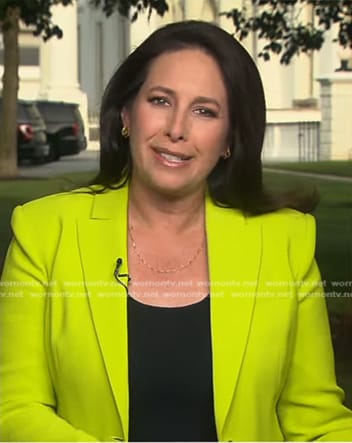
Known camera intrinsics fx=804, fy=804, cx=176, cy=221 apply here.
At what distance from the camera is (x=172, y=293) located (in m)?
1.27

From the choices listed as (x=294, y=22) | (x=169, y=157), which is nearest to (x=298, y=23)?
(x=294, y=22)

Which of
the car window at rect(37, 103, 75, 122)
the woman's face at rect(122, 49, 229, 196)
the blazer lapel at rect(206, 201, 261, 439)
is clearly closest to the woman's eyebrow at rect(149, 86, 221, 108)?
the woman's face at rect(122, 49, 229, 196)

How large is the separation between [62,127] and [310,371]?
74 cm

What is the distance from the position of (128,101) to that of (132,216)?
0.18m

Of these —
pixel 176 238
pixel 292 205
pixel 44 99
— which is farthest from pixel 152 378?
pixel 44 99

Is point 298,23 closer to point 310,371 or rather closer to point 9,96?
point 9,96

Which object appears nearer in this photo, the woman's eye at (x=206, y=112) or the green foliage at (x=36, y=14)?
the woman's eye at (x=206, y=112)

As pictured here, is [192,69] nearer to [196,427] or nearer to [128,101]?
[128,101]

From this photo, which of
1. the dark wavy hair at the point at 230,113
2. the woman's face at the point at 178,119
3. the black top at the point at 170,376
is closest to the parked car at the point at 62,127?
the dark wavy hair at the point at 230,113

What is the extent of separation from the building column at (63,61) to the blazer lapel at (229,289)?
433mm

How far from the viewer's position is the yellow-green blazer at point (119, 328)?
1.20m

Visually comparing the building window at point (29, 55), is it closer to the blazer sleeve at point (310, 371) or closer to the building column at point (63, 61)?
the building column at point (63, 61)

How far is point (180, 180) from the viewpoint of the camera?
123 cm

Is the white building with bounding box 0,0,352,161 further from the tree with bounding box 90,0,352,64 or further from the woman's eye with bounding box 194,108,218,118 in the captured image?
the woman's eye with bounding box 194,108,218,118
